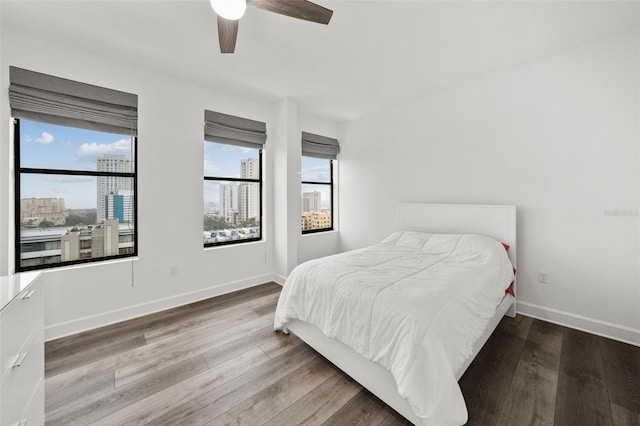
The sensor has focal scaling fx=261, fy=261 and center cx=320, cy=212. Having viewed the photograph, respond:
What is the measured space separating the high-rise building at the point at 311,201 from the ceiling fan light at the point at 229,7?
121 inches

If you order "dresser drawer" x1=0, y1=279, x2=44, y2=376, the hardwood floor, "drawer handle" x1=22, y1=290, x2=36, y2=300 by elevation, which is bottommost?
the hardwood floor

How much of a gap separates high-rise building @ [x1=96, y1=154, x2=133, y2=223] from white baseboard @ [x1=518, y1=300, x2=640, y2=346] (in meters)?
4.43

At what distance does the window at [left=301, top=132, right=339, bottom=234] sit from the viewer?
4402 mm

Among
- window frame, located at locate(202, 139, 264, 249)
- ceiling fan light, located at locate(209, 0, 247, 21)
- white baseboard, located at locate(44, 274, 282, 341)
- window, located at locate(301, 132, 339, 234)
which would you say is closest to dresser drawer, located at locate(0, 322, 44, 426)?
white baseboard, located at locate(44, 274, 282, 341)

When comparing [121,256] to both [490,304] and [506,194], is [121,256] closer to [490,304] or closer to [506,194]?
[490,304]

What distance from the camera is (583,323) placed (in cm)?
246

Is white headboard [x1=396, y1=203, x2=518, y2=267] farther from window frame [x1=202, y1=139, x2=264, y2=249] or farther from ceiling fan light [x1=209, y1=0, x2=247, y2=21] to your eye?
ceiling fan light [x1=209, y1=0, x2=247, y2=21]

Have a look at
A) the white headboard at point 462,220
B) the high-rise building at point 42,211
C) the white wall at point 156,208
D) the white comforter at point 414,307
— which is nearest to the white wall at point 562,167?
the white headboard at point 462,220

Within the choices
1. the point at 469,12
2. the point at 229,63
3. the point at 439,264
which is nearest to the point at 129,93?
the point at 229,63

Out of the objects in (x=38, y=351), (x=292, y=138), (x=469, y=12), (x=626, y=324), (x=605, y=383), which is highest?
(x=469, y=12)

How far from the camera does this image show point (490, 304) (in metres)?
1.96

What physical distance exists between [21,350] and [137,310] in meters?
1.80

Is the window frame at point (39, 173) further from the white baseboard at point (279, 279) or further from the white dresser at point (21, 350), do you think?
the white baseboard at point (279, 279)

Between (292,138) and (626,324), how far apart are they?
12.9 ft
